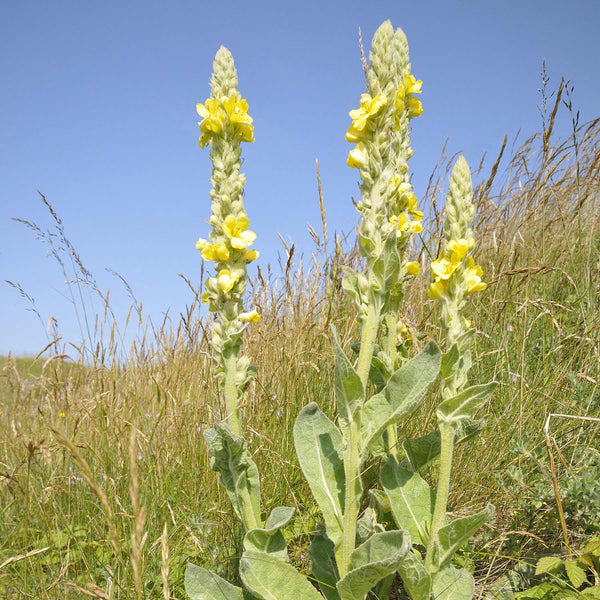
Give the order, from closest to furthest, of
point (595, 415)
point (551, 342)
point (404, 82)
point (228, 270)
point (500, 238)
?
point (228, 270), point (404, 82), point (595, 415), point (551, 342), point (500, 238)

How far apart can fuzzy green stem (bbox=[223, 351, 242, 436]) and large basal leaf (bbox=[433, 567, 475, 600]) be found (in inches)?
34.9

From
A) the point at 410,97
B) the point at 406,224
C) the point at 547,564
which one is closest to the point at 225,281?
the point at 406,224

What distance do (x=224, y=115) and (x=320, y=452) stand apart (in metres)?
1.26

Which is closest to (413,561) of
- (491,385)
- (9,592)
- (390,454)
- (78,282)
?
(390,454)

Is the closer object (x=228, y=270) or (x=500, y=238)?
(x=228, y=270)

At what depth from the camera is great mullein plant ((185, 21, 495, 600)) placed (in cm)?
165

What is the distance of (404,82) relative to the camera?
87.4 inches

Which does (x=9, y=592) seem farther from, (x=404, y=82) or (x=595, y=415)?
(x=595, y=415)

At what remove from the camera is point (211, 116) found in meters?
1.84

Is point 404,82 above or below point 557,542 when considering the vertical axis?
above

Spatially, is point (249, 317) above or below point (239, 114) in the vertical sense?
below

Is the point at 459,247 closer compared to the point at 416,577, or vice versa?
the point at 416,577

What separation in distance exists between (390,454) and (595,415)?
1542 millimetres

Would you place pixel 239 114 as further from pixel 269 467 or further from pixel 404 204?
pixel 269 467
